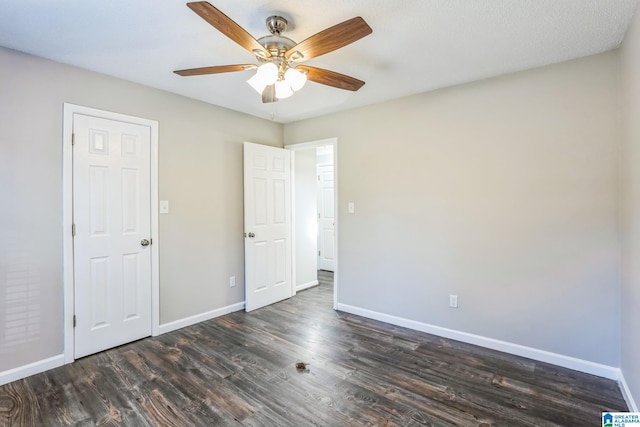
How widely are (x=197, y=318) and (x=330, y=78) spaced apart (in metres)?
2.82

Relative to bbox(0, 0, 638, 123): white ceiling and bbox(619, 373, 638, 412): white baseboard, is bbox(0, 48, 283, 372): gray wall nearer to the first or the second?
bbox(0, 0, 638, 123): white ceiling

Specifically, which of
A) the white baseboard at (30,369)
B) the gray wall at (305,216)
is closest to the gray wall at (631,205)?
the gray wall at (305,216)

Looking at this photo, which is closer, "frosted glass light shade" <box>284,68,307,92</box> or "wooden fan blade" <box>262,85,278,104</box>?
"frosted glass light shade" <box>284,68,307,92</box>

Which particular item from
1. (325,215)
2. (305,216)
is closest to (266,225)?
(305,216)

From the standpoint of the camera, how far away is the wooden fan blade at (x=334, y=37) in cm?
152

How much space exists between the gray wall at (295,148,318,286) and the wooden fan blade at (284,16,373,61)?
9.20 ft

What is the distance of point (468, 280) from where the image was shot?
116 inches

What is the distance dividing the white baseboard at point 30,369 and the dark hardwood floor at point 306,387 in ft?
0.18

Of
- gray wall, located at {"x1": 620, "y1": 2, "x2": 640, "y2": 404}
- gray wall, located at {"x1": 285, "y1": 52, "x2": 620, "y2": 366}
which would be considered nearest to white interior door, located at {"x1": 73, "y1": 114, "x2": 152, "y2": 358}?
gray wall, located at {"x1": 285, "y1": 52, "x2": 620, "y2": 366}

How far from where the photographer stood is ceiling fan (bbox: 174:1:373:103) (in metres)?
1.56

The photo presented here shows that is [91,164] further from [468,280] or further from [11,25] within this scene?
[468,280]

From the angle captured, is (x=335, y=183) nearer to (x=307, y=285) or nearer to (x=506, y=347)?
(x=307, y=285)

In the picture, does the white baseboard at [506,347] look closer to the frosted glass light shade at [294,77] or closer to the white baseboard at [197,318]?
the white baseboard at [197,318]

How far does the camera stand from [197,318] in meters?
3.45
